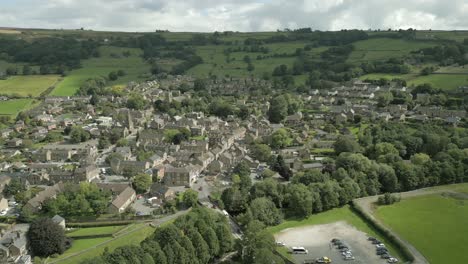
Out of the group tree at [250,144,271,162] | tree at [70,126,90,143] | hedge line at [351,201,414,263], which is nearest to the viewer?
hedge line at [351,201,414,263]

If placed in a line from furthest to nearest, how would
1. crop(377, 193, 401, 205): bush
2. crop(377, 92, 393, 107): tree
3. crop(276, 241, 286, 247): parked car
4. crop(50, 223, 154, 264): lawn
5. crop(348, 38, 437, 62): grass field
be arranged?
crop(348, 38, 437, 62): grass field
crop(377, 92, 393, 107): tree
crop(377, 193, 401, 205): bush
crop(276, 241, 286, 247): parked car
crop(50, 223, 154, 264): lawn

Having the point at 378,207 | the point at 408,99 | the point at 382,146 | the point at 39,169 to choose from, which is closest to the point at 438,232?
the point at 378,207

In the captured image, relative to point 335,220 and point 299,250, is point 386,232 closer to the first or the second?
point 335,220

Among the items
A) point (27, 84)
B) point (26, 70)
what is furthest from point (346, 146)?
point (26, 70)

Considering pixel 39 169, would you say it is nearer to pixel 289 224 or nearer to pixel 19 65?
pixel 289 224

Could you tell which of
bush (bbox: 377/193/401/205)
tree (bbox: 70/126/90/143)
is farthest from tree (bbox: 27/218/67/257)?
tree (bbox: 70/126/90/143)

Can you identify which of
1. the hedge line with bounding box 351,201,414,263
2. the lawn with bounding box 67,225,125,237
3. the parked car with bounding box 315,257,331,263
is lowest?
the lawn with bounding box 67,225,125,237

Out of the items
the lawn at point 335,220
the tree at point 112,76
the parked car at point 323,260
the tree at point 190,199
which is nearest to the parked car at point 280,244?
the lawn at point 335,220

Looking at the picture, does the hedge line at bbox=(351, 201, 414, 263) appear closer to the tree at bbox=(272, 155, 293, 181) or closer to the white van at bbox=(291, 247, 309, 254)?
the white van at bbox=(291, 247, 309, 254)

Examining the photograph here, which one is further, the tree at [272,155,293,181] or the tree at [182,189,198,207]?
the tree at [272,155,293,181]
